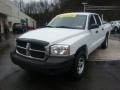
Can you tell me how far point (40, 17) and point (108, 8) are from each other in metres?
32.1

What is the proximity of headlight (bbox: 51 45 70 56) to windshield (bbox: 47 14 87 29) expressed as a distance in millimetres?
1623

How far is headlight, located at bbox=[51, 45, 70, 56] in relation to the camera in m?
5.06

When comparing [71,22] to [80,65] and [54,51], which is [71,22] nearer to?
[80,65]

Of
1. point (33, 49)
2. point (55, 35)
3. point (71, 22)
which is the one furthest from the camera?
point (71, 22)

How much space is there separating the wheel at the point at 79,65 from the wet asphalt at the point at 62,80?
6.4 inches

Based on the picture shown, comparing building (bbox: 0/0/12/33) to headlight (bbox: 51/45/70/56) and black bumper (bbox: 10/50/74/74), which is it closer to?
black bumper (bbox: 10/50/74/74)

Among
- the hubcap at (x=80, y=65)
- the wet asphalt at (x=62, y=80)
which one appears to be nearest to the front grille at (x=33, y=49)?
the wet asphalt at (x=62, y=80)

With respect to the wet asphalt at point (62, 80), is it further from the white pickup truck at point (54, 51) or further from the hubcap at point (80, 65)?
the white pickup truck at point (54, 51)

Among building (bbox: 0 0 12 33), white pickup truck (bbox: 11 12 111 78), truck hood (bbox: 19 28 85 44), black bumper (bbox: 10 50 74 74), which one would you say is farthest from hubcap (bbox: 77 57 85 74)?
building (bbox: 0 0 12 33)

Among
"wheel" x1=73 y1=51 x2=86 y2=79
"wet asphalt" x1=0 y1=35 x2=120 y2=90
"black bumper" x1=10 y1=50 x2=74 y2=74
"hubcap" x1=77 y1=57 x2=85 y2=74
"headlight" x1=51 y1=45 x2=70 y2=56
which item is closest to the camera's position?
"black bumper" x1=10 y1=50 x2=74 y2=74

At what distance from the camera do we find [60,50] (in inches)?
200

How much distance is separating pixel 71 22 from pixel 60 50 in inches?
77.6

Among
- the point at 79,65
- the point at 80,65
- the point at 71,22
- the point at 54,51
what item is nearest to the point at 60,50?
the point at 54,51

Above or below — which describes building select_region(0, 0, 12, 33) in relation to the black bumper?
above
